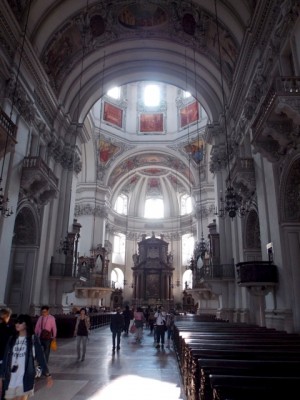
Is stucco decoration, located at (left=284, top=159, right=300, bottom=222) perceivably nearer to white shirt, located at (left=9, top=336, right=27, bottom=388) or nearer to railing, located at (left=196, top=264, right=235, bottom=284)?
railing, located at (left=196, top=264, right=235, bottom=284)

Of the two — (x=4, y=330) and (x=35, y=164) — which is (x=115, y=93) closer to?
(x=35, y=164)

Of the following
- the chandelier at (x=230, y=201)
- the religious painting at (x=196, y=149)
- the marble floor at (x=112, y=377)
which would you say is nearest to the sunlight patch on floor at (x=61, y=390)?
the marble floor at (x=112, y=377)

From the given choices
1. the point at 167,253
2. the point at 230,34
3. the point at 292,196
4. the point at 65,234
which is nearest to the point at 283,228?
the point at 292,196

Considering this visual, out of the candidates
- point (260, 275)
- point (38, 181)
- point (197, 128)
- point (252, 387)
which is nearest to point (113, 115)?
point (197, 128)

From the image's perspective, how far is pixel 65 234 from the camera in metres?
14.1

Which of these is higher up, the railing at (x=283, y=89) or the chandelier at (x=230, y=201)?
the railing at (x=283, y=89)

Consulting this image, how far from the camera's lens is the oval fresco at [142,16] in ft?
44.2

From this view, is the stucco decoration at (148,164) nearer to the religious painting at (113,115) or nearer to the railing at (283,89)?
the religious painting at (113,115)

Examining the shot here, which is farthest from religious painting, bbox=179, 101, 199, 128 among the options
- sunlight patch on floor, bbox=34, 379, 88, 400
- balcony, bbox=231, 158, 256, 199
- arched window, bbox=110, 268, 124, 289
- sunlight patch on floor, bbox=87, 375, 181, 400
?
sunlight patch on floor, bbox=34, 379, 88, 400

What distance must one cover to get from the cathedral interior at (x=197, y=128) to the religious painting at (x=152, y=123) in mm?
4061

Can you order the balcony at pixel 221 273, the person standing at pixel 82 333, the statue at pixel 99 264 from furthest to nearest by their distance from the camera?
1. the statue at pixel 99 264
2. the balcony at pixel 221 273
3. the person standing at pixel 82 333

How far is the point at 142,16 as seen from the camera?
45.4 ft

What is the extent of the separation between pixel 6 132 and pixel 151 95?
2057 cm

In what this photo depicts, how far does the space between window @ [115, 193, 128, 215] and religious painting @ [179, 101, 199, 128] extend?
9460 mm
